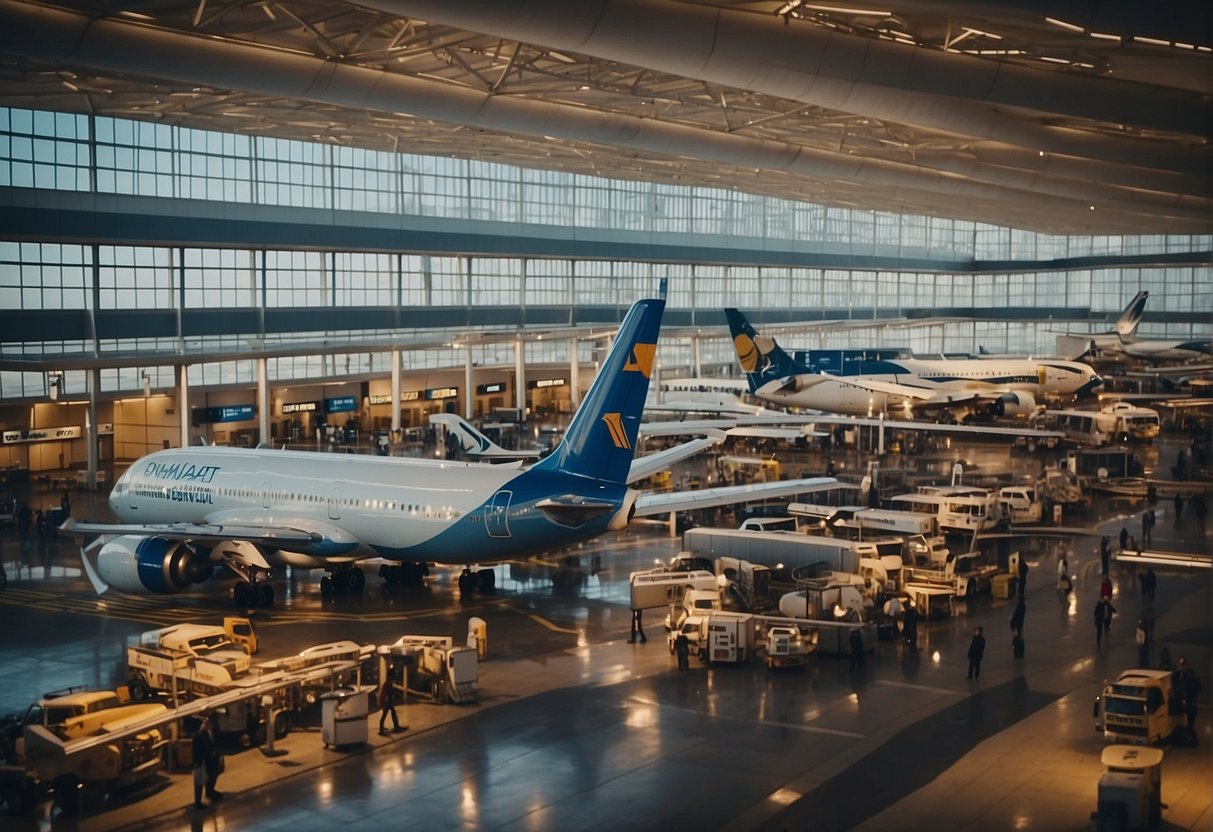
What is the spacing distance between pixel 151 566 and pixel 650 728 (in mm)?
15239

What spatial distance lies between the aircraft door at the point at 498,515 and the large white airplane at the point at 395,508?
30mm

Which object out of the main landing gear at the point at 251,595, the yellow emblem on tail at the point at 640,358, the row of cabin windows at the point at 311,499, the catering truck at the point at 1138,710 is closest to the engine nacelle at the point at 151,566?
the main landing gear at the point at 251,595

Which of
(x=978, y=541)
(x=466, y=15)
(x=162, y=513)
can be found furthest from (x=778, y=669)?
(x=162, y=513)

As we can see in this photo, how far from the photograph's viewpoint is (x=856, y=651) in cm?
2717

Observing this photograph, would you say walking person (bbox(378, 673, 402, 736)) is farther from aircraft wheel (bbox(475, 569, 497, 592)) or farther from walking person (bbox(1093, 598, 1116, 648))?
walking person (bbox(1093, 598, 1116, 648))

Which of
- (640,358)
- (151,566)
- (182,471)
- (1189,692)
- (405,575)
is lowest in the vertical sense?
(1189,692)

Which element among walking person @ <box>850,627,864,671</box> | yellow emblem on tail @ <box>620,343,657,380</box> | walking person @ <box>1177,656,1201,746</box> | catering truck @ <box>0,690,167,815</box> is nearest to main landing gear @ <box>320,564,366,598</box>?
yellow emblem on tail @ <box>620,343,657,380</box>

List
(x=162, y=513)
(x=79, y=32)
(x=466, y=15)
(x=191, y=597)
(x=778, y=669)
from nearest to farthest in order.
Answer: (x=466, y=15), (x=778, y=669), (x=79, y=32), (x=191, y=597), (x=162, y=513)

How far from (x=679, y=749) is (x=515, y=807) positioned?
12.2ft

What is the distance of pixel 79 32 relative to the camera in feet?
99.2

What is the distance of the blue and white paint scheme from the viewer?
2992 cm

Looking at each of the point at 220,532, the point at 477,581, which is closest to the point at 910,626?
the point at 477,581

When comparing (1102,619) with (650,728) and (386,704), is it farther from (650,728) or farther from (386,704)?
(386,704)

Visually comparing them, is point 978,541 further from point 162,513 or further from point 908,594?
point 162,513
